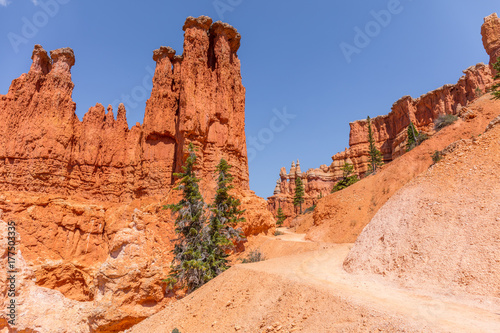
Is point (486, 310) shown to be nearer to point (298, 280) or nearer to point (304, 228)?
point (298, 280)

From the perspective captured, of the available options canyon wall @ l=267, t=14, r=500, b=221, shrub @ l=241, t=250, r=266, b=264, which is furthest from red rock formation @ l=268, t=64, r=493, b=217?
shrub @ l=241, t=250, r=266, b=264

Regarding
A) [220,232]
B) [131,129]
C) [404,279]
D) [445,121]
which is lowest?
[404,279]

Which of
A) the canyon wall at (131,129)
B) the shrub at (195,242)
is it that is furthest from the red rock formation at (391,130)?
the shrub at (195,242)

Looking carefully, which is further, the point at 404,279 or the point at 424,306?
the point at 404,279

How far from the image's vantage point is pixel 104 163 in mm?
30453

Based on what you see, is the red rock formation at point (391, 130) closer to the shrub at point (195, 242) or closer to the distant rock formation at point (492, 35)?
the distant rock formation at point (492, 35)

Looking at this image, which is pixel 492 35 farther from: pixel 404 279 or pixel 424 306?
pixel 424 306

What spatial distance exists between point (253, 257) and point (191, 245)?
22.7 ft

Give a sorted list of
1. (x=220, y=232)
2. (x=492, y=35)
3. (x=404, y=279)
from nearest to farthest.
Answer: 1. (x=404, y=279)
2. (x=220, y=232)
3. (x=492, y=35)

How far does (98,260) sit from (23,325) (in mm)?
8004

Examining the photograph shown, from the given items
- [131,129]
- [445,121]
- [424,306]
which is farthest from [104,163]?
[445,121]

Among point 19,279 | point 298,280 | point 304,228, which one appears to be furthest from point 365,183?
point 19,279

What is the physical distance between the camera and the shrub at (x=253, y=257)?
70.8 ft

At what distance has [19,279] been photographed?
56.5 feet
